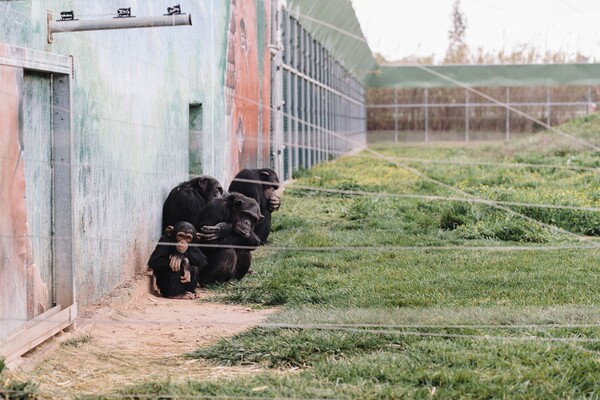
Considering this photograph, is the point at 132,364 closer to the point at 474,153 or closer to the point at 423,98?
the point at 474,153

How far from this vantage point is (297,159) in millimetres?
20281

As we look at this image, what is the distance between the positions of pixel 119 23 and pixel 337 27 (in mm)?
10685

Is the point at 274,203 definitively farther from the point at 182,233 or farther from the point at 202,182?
the point at 182,233

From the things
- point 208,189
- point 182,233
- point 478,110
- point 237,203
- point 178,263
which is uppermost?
point 478,110

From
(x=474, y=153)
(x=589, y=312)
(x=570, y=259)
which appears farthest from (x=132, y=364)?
(x=474, y=153)

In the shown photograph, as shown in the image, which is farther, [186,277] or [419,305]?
[186,277]

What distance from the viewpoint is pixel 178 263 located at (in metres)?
7.18

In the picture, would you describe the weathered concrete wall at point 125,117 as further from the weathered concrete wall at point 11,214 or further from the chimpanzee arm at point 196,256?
the chimpanzee arm at point 196,256

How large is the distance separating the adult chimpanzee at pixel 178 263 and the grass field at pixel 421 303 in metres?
0.30

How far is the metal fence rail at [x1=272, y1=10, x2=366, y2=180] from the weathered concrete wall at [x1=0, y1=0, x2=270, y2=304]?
114 cm

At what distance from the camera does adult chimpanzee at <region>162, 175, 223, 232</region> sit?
825cm

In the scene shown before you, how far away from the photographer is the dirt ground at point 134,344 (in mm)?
4625

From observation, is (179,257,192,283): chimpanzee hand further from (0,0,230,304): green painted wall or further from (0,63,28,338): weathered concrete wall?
(0,63,28,338): weathered concrete wall

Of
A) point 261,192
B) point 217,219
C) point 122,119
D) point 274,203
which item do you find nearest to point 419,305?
point 217,219
